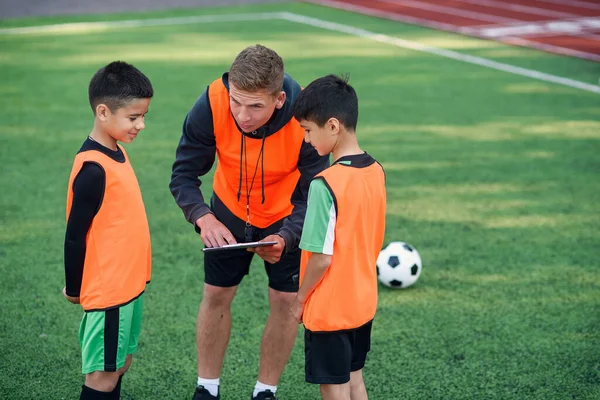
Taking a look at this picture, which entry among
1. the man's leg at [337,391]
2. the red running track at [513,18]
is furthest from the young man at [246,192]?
the red running track at [513,18]

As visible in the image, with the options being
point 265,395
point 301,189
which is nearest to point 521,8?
point 301,189

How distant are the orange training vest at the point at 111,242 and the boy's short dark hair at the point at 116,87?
0.75 ft

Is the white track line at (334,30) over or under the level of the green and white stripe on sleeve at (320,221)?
under

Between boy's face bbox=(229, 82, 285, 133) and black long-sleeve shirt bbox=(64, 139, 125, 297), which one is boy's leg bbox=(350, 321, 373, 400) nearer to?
boy's face bbox=(229, 82, 285, 133)

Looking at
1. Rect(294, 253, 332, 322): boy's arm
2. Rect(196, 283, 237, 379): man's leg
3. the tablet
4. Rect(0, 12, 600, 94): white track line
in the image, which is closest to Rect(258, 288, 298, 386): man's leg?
Rect(196, 283, 237, 379): man's leg

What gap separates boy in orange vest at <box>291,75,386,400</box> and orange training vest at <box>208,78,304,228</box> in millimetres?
537

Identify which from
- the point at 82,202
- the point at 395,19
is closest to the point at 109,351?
the point at 82,202

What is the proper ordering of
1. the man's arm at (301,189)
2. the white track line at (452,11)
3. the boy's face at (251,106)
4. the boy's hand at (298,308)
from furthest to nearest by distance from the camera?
the white track line at (452,11), the man's arm at (301,189), the boy's face at (251,106), the boy's hand at (298,308)

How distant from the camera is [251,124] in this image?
3607 millimetres

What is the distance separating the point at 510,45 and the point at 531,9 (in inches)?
160

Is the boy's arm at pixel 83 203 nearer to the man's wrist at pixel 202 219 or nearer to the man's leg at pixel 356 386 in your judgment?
the man's wrist at pixel 202 219

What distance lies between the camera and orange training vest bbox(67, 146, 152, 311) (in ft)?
10.8

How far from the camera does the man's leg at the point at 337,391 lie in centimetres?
341

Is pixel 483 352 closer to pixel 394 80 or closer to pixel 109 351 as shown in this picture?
pixel 109 351
